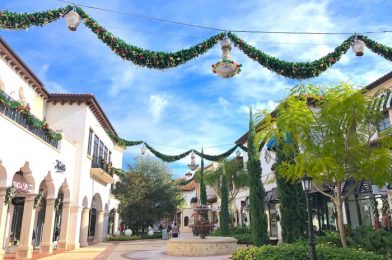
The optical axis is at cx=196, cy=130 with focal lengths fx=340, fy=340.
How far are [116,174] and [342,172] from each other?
2610cm

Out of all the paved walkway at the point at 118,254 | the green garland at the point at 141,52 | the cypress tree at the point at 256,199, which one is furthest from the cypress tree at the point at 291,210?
the green garland at the point at 141,52

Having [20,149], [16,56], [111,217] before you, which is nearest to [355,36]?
[20,149]

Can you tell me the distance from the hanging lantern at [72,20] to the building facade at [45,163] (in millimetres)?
6749

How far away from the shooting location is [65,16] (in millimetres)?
7578

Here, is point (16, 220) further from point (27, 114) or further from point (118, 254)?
point (27, 114)

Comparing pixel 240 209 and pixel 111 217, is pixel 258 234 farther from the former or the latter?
pixel 111 217

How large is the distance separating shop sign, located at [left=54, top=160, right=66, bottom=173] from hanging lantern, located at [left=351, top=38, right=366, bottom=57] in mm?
15287

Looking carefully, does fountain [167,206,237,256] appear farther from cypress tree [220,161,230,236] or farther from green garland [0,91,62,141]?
cypress tree [220,161,230,236]

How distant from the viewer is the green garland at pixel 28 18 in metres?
7.31

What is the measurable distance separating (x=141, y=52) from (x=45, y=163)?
1116cm

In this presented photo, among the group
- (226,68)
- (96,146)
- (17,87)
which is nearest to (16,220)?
(96,146)

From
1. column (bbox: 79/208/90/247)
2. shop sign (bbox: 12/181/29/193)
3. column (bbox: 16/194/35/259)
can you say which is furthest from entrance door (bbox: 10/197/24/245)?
shop sign (bbox: 12/181/29/193)

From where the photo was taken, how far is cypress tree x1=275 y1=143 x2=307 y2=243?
13.6m

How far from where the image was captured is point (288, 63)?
8.45 m
